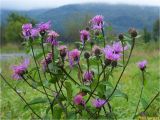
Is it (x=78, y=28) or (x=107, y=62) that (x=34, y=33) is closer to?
(x=107, y=62)

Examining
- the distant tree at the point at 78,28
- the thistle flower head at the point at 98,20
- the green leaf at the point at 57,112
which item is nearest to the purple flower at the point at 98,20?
the thistle flower head at the point at 98,20

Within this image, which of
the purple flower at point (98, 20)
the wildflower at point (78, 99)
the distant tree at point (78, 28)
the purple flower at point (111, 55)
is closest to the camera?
the purple flower at point (111, 55)

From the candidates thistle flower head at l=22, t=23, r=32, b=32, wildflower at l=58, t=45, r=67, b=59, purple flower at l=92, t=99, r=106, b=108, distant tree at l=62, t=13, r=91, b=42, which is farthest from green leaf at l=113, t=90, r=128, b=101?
thistle flower head at l=22, t=23, r=32, b=32

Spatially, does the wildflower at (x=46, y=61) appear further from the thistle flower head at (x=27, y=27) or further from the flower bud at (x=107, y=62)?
the flower bud at (x=107, y=62)

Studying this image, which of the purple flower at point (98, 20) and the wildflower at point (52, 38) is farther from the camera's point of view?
the purple flower at point (98, 20)

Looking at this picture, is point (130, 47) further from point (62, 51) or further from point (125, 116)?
point (125, 116)

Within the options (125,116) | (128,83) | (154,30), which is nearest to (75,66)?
(125,116)

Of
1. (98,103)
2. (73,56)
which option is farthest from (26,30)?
(98,103)

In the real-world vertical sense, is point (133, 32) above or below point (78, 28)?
above
